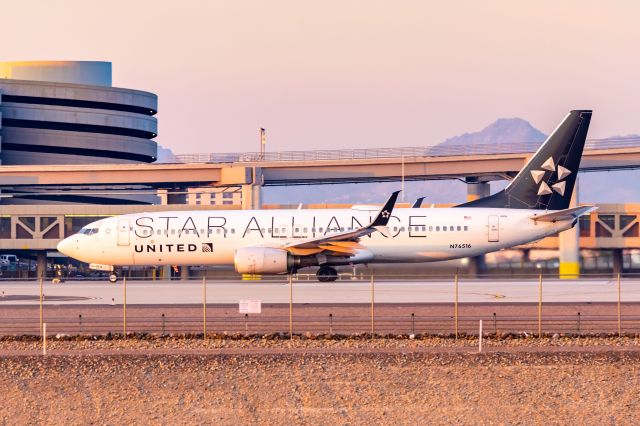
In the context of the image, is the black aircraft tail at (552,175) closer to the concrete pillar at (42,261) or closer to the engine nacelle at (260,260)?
the engine nacelle at (260,260)

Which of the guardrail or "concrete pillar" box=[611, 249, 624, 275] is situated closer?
the guardrail

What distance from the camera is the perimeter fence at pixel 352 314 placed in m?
33.9

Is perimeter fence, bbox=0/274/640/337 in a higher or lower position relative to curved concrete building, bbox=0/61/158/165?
lower

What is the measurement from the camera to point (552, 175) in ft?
182

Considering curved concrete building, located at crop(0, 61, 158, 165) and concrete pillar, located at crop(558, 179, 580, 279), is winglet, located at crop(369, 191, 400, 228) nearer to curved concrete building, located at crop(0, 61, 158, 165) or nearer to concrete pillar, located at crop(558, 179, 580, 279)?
concrete pillar, located at crop(558, 179, 580, 279)

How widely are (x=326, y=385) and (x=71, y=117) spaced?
92.3 m

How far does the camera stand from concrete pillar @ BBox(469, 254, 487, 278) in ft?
201

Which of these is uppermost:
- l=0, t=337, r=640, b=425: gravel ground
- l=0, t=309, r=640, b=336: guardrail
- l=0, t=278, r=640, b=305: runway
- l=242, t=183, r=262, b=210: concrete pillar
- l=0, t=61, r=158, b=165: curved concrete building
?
l=0, t=61, r=158, b=165: curved concrete building

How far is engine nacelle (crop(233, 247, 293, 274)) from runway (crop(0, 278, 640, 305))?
0.87 m

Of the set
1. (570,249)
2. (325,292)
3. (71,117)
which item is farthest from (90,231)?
(71,117)

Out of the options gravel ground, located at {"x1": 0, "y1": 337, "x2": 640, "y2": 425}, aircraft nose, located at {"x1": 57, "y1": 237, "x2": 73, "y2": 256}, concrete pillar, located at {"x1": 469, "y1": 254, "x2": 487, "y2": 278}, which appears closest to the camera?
gravel ground, located at {"x1": 0, "y1": 337, "x2": 640, "y2": 425}

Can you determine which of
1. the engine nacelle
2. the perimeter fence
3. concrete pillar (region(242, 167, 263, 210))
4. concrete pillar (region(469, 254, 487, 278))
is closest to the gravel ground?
the perimeter fence

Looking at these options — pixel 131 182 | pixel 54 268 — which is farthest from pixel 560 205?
pixel 54 268

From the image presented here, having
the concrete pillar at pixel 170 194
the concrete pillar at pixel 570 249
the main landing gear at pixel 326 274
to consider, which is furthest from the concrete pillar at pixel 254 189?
the main landing gear at pixel 326 274
